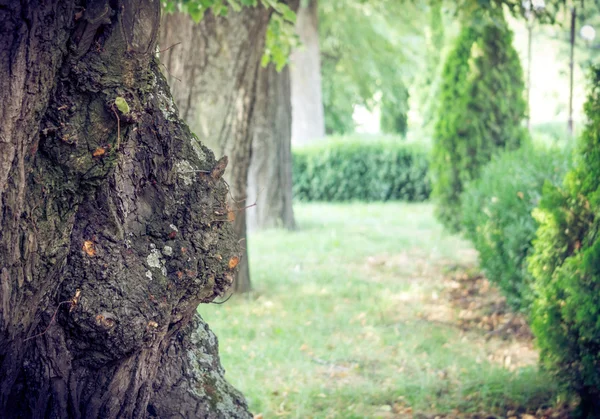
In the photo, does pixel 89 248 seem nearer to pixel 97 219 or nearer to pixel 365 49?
pixel 97 219

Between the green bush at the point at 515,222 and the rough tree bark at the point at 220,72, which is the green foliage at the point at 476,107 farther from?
the rough tree bark at the point at 220,72

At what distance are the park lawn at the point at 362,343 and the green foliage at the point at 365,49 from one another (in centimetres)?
1264

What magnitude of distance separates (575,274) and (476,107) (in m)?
8.47

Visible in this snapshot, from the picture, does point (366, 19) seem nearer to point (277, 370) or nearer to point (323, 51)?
point (323, 51)

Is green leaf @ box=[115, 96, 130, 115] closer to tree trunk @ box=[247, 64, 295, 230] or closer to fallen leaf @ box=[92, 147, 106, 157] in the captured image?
fallen leaf @ box=[92, 147, 106, 157]

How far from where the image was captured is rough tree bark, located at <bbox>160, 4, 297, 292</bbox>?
7137mm

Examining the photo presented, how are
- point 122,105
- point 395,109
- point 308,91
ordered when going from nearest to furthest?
point 122,105
point 308,91
point 395,109

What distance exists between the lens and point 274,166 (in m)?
13.5

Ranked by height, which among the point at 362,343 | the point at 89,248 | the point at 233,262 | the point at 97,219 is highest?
the point at 97,219

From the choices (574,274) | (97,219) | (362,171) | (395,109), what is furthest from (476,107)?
(395,109)

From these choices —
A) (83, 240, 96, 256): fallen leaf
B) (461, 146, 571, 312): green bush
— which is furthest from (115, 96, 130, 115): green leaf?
(461, 146, 571, 312): green bush

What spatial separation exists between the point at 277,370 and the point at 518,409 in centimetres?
191

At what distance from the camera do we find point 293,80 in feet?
75.1

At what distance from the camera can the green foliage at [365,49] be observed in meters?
23.7
